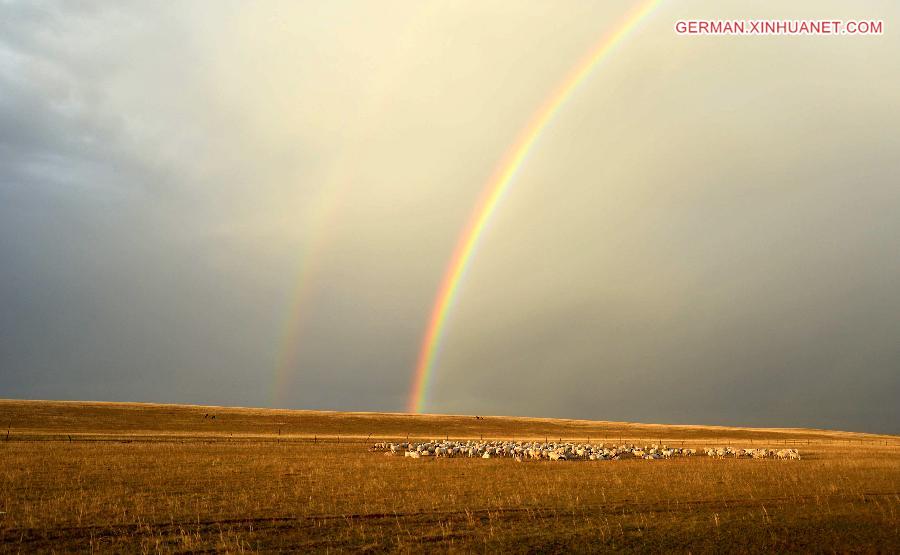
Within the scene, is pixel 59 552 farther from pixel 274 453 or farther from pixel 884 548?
pixel 274 453

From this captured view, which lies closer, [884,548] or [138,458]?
[884,548]

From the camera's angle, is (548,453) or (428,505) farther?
(548,453)

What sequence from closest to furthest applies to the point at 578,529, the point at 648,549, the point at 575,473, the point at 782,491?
1. the point at 648,549
2. the point at 578,529
3. the point at 782,491
4. the point at 575,473

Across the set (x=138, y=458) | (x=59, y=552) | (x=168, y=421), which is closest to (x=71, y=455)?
(x=138, y=458)

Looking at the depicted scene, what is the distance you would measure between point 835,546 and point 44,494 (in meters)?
27.4

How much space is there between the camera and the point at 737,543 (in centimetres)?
1811

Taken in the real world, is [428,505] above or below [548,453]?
above

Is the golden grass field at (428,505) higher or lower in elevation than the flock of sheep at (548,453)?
higher

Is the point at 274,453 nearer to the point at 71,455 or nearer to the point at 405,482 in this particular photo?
the point at 71,455

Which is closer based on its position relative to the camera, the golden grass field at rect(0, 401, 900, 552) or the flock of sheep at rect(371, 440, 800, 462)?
the golden grass field at rect(0, 401, 900, 552)

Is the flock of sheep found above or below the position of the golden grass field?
below

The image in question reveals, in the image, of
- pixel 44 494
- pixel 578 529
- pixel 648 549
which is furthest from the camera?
pixel 44 494

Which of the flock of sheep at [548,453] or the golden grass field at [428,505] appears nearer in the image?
the golden grass field at [428,505]

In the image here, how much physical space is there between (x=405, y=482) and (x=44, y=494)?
15.2 m
